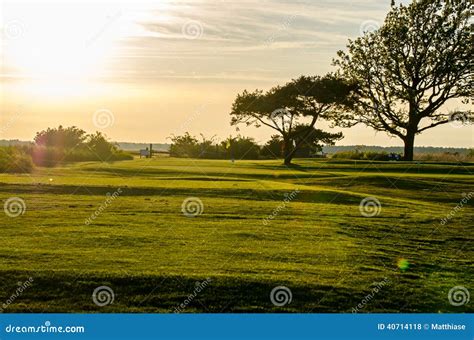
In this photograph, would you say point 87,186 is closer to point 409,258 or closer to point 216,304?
point 409,258

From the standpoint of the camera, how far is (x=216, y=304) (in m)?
10.4

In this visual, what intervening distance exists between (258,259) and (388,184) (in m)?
21.7

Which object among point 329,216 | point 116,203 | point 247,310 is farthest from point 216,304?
point 116,203

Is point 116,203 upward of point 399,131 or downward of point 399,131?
downward
